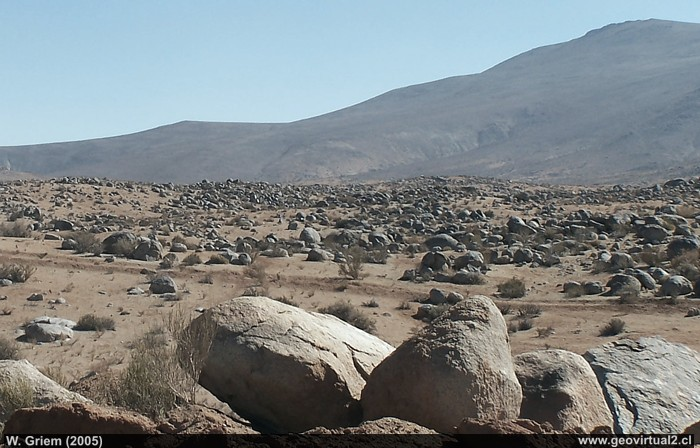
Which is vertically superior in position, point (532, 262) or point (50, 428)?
point (50, 428)

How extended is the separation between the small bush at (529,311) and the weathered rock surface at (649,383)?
20.3 ft

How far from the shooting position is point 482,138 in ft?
470

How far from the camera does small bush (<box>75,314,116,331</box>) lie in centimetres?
1300

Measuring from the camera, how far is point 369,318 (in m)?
15.1

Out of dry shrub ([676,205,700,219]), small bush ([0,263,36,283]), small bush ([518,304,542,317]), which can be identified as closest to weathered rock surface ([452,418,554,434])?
small bush ([518,304,542,317])

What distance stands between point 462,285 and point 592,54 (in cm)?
18444

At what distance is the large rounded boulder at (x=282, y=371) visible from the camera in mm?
7344

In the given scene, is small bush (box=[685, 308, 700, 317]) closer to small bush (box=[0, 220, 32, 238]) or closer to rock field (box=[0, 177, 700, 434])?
rock field (box=[0, 177, 700, 434])

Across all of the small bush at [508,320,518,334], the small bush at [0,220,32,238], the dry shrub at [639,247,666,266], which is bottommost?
the dry shrub at [639,247,666,266]

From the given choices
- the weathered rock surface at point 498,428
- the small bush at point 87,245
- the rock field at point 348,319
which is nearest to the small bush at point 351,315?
the rock field at point 348,319

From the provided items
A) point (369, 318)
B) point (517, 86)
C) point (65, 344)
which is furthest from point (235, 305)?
point (517, 86)

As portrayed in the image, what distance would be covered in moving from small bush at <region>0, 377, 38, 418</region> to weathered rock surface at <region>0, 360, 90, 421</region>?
11 mm

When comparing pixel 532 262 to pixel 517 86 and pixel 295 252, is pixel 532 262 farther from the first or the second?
pixel 517 86

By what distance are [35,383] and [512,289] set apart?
12215mm
